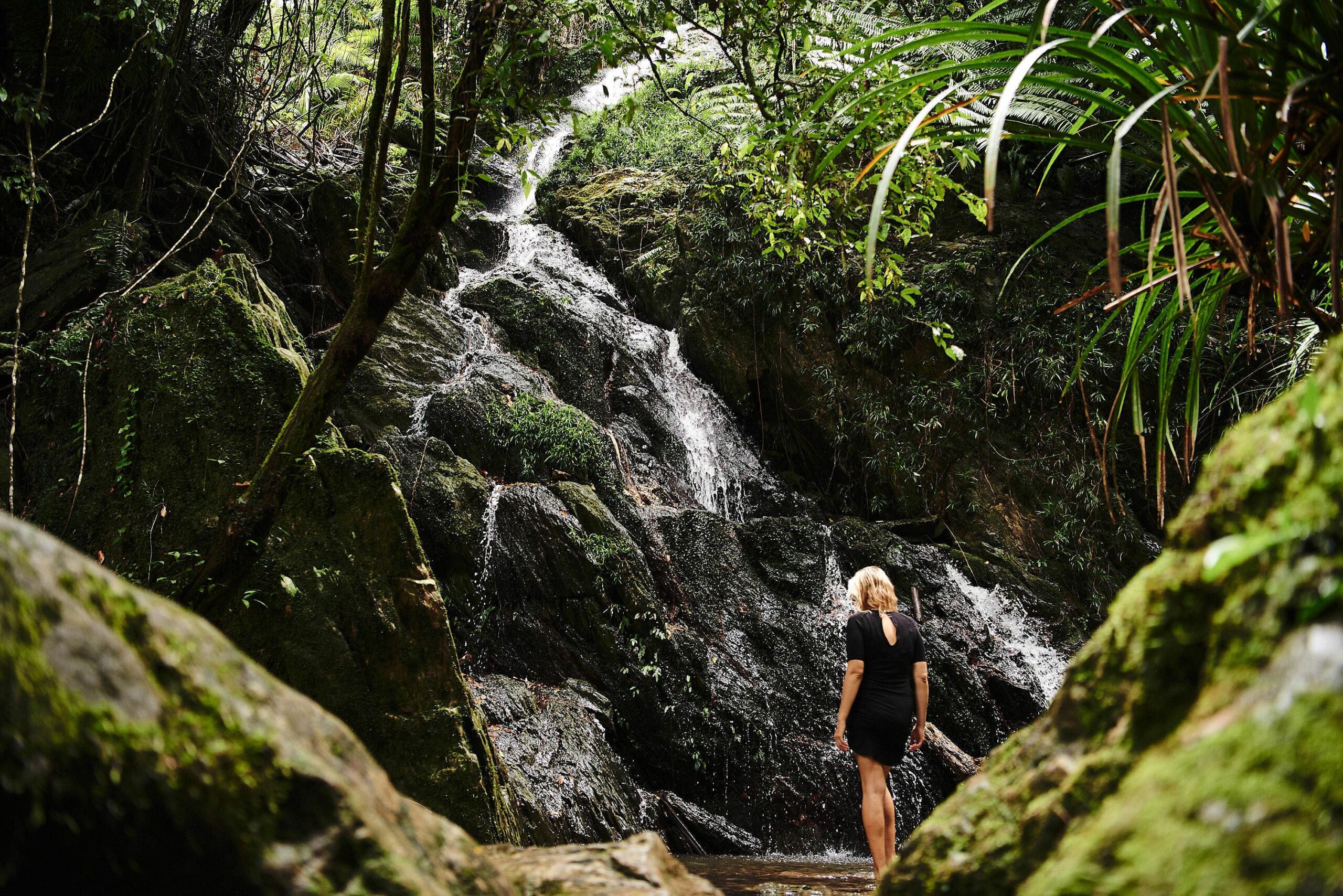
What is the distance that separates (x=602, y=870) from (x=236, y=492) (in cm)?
233

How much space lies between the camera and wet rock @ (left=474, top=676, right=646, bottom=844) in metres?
4.34

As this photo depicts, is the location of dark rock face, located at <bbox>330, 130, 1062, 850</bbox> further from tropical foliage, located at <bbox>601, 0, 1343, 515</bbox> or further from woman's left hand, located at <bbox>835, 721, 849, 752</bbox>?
tropical foliage, located at <bbox>601, 0, 1343, 515</bbox>

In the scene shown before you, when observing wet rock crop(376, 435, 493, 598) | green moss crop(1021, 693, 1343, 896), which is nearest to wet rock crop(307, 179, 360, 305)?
wet rock crop(376, 435, 493, 598)

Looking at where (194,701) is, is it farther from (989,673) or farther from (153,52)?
(989,673)

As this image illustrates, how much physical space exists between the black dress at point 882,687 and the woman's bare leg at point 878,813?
5cm

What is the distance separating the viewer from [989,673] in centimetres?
646

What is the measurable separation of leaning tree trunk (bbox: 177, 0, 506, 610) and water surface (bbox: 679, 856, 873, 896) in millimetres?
2451

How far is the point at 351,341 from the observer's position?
2596 millimetres

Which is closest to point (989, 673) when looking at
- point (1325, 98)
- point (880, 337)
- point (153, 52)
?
point (880, 337)

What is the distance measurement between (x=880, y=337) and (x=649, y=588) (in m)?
4.62

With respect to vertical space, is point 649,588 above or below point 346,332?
below

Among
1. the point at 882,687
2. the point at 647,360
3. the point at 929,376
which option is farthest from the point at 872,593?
the point at 647,360

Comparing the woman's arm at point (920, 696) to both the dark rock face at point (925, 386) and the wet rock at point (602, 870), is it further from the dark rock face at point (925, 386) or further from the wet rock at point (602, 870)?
the dark rock face at point (925, 386)

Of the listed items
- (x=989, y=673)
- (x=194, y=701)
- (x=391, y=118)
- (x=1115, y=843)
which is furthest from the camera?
(x=989, y=673)
